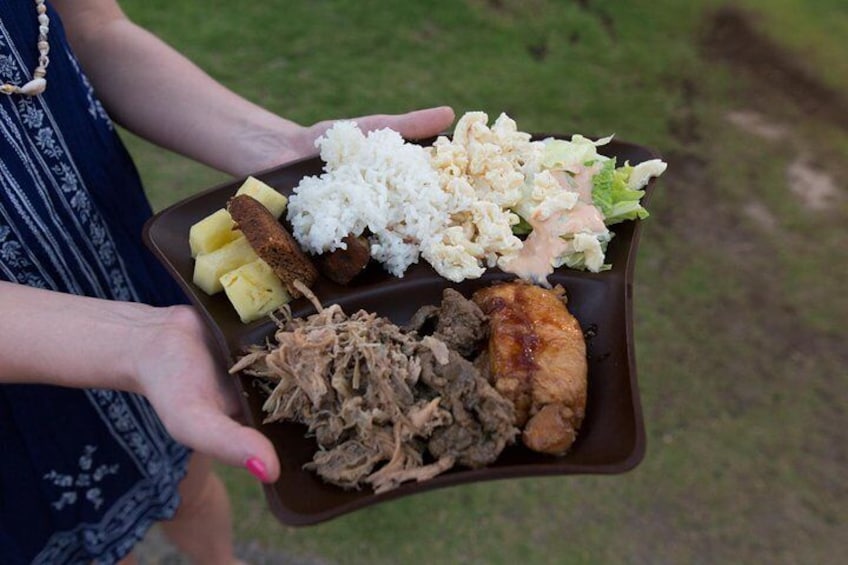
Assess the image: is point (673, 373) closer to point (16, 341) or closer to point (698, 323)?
point (698, 323)

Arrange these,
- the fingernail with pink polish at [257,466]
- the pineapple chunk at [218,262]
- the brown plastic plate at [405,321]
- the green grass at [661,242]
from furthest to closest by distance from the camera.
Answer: the green grass at [661,242], the pineapple chunk at [218,262], the brown plastic plate at [405,321], the fingernail with pink polish at [257,466]

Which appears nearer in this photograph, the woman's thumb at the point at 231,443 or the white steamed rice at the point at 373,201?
the woman's thumb at the point at 231,443

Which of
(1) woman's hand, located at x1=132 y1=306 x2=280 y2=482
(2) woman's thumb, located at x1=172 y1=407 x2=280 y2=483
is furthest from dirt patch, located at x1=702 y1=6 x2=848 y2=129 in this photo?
(2) woman's thumb, located at x1=172 y1=407 x2=280 y2=483

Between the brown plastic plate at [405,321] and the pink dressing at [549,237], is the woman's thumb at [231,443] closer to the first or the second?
the brown plastic plate at [405,321]

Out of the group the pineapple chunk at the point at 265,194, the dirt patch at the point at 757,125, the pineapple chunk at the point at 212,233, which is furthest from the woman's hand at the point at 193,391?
the dirt patch at the point at 757,125

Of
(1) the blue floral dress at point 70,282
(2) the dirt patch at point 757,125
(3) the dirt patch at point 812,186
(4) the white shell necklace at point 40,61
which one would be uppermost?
(4) the white shell necklace at point 40,61

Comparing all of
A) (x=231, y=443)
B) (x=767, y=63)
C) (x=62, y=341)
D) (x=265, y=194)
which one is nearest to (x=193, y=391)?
(x=231, y=443)

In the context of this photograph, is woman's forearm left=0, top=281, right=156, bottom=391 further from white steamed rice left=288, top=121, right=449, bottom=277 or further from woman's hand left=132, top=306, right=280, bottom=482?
white steamed rice left=288, top=121, right=449, bottom=277
